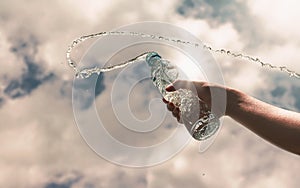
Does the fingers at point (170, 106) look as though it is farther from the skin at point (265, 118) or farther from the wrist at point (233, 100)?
the wrist at point (233, 100)

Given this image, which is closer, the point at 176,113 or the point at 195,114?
the point at 195,114

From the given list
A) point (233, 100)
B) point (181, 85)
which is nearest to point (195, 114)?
point (181, 85)

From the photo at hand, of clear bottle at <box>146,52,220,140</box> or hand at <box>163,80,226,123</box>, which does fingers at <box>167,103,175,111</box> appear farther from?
hand at <box>163,80,226,123</box>

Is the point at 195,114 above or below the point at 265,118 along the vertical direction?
above

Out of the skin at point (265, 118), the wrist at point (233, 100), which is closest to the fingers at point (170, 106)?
the skin at point (265, 118)

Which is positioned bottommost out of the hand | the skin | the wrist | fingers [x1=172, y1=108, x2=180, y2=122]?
the skin

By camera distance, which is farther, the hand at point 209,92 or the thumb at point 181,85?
the thumb at point 181,85

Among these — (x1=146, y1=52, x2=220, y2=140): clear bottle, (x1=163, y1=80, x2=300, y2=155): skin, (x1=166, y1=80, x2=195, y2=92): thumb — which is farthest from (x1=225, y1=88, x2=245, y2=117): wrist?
(x1=166, y1=80, x2=195, y2=92): thumb

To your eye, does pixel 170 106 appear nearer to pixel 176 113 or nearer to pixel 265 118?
pixel 176 113

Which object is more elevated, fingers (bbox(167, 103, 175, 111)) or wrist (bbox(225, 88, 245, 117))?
fingers (bbox(167, 103, 175, 111))
